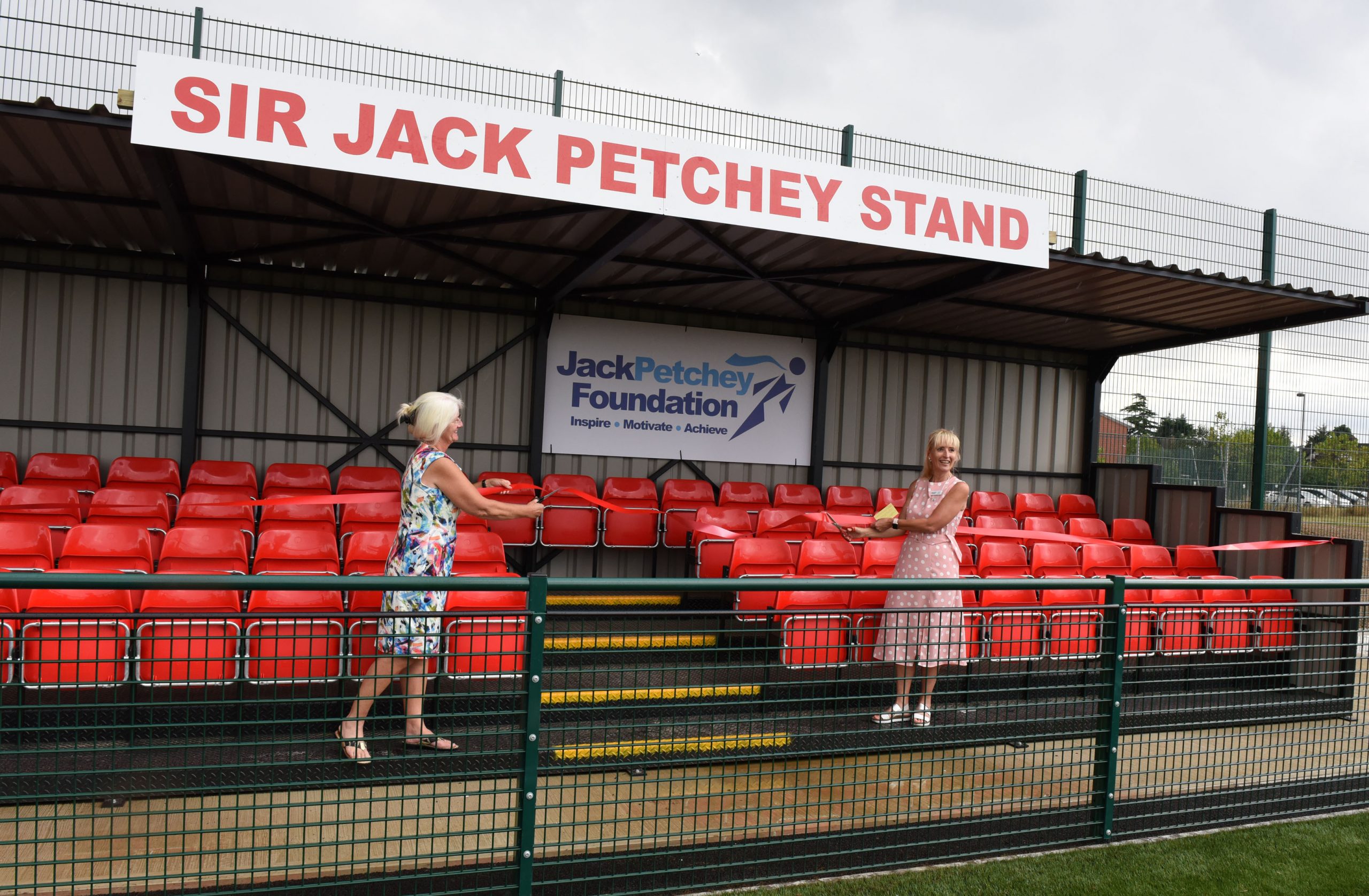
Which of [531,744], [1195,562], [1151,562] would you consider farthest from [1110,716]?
[1195,562]

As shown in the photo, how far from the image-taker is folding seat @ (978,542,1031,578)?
709 cm

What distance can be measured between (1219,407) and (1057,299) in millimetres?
3287

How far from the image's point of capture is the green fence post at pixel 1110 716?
3824 millimetres

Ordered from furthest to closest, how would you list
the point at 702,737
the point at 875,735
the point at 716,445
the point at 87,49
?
1. the point at 716,445
2. the point at 87,49
3. the point at 875,735
4. the point at 702,737

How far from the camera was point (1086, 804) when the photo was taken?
3.90 metres

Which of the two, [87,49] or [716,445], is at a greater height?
[87,49]

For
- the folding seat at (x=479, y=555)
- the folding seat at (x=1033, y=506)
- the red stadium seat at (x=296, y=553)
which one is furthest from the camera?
the folding seat at (x=1033, y=506)

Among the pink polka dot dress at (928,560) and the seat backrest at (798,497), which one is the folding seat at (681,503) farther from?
the pink polka dot dress at (928,560)

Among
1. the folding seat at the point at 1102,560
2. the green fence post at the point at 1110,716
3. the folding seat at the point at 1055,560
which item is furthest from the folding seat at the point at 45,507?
the folding seat at the point at 1102,560

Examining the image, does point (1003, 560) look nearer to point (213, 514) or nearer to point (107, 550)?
point (213, 514)

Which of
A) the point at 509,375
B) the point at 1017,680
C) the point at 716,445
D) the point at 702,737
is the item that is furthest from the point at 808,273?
the point at 702,737

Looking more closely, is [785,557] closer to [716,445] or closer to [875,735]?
[875,735]

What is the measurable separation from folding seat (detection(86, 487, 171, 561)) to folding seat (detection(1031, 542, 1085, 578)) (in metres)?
6.66

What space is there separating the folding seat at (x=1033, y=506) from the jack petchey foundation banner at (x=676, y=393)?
261 cm
